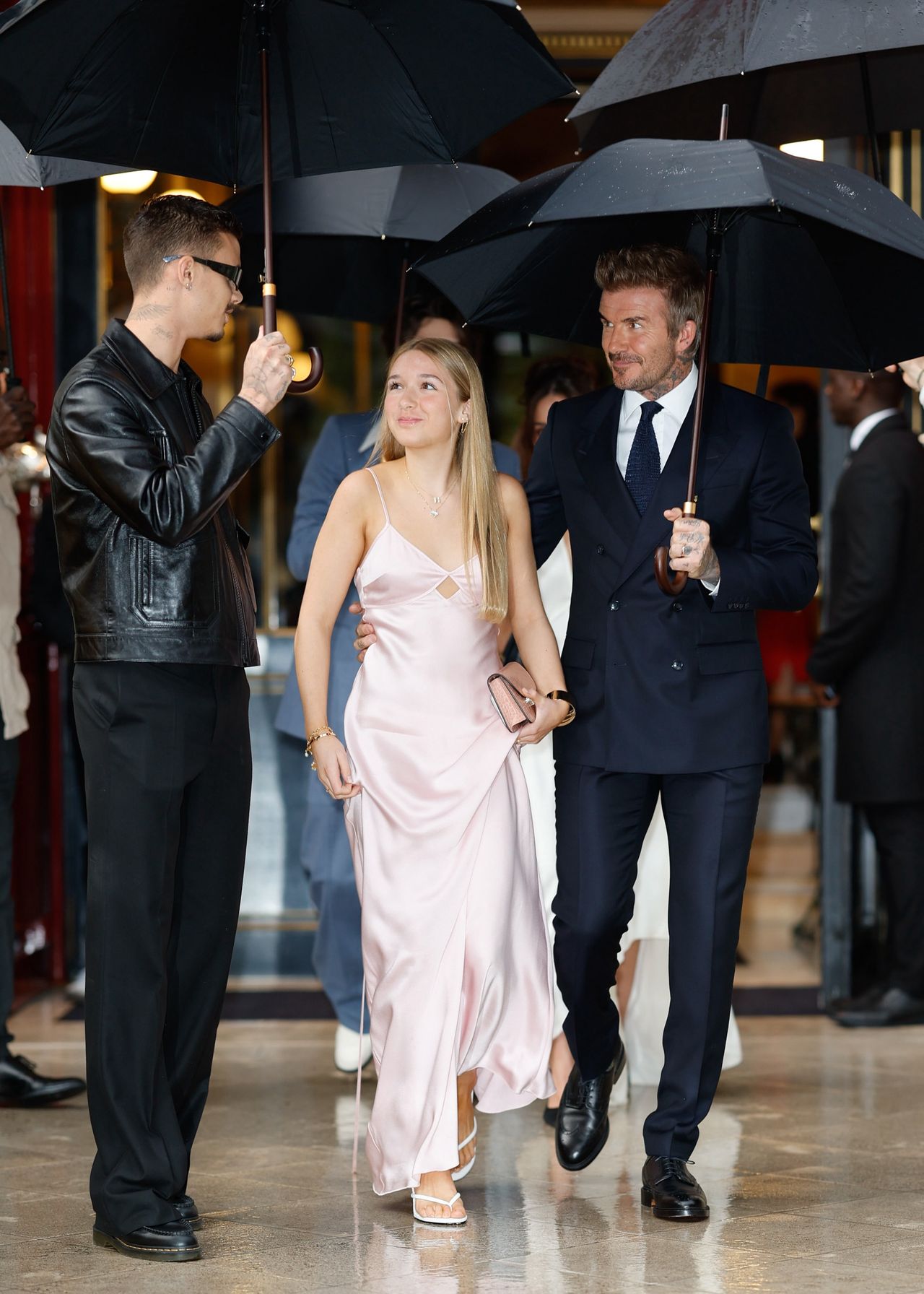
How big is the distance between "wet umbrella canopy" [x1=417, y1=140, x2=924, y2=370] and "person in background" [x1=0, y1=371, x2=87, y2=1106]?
1310 millimetres

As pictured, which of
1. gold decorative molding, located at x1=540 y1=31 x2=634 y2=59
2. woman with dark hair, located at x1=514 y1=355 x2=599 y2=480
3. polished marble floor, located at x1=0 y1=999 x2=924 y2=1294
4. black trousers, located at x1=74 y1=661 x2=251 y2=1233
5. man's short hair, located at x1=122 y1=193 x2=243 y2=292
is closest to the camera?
polished marble floor, located at x1=0 y1=999 x2=924 y2=1294

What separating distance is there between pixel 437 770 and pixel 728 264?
146 cm

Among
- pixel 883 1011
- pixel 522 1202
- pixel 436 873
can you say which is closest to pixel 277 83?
pixel 436 873

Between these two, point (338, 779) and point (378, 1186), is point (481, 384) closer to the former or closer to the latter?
point (338, 779)

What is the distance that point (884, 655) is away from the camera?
6375mm

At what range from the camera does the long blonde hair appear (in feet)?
13.6

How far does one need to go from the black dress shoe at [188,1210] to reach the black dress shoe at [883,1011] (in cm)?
297

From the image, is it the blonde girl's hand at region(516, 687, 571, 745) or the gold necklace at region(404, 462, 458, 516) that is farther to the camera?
the gold necklace at region(404, 462, 458, 516)

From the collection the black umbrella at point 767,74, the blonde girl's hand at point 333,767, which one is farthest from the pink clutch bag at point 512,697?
the black umbrella at point 767,74

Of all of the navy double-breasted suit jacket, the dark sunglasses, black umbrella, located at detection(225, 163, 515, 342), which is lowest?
the navy double-breasted suit jacket

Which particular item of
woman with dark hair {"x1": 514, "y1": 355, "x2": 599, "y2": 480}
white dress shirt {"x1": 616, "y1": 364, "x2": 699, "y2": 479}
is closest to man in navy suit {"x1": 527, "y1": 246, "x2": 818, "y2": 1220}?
white dress shirt {"x1": 616, "y1": 364, "x2": 699, "y2": 479}

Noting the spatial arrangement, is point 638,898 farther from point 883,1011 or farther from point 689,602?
point 883,1011

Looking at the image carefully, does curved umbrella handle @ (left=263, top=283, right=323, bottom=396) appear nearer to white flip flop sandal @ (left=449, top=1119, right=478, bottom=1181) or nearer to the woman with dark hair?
the woman with dark hair

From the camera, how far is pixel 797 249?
14.2 ft
